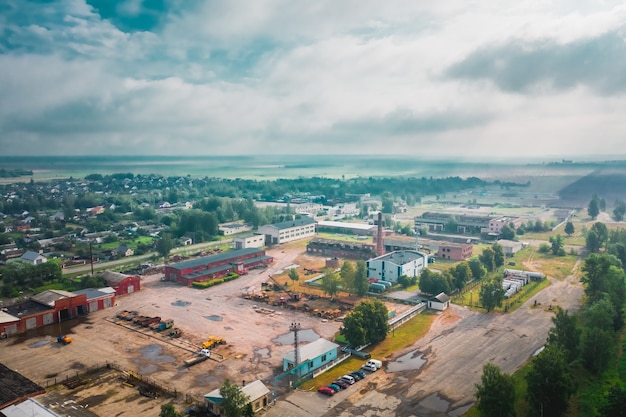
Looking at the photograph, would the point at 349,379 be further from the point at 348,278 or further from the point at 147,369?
the point at 348,278

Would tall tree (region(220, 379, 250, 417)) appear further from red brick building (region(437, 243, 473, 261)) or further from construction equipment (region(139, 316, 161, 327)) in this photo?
red brick building (region(437, 243, 473, 261))

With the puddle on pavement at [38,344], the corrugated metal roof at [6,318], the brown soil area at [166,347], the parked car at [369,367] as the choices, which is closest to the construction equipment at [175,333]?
the brown soil area at [166,347]

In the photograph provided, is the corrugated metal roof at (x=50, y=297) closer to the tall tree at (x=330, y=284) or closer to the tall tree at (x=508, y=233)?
the tall tree at (x=330, y=284)

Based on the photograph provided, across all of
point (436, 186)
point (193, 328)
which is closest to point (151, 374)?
point (193, 328)

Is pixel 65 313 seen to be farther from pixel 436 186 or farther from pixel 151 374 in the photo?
pixel 436 186

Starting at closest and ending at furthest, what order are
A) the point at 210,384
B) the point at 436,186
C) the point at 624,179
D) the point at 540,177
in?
the point at 210,384
the point at 624,179
the point at 436,186
the point at 540,177

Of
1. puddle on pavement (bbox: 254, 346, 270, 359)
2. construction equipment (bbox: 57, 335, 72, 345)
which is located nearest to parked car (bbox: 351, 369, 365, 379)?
puddle on pavement (bbox: 254, 346, 270, 359)

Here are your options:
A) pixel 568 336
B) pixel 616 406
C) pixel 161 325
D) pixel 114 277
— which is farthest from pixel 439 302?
pixel 114 277
